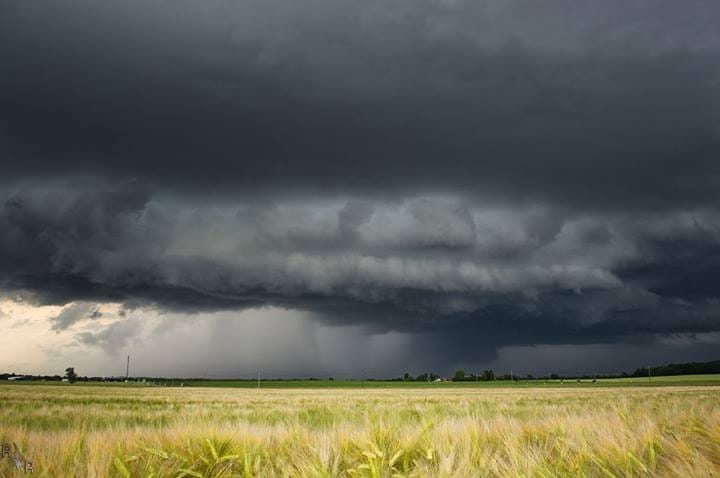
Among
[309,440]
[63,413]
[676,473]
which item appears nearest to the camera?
[676,473]

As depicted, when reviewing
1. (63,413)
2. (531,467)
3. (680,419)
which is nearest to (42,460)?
(531,467)

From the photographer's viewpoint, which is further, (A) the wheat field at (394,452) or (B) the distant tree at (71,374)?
(B) the distant tree at (71,374)

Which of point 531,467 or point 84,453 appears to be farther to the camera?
point 84,453

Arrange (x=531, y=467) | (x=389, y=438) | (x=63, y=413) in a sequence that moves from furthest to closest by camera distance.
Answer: (x=63, y=413) → (x=389, y=438) → (x=531, y=467)

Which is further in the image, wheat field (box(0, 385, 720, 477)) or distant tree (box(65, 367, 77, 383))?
distant tree (box(65, 367, 77, 383))

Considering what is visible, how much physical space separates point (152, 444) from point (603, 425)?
5079mm

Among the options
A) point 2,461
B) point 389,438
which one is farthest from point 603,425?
point 2,461

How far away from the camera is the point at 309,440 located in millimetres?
5582

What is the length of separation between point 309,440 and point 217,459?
1.09m

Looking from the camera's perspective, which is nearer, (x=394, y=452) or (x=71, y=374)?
(x=394, y=452)

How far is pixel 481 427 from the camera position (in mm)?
6246

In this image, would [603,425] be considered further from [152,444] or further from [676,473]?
→ [152,444]

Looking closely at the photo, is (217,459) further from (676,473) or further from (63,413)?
(63,413)

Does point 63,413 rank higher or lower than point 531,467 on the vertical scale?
lower
